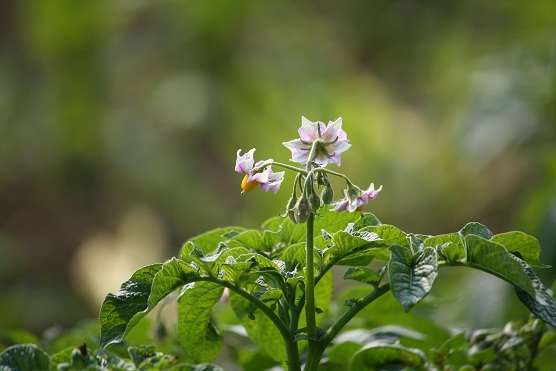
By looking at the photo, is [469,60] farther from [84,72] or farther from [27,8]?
[27,8]

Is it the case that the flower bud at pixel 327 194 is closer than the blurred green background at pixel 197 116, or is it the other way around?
the flower bud at pixel 327 194

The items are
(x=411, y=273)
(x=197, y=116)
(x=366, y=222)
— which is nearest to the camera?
(x=411, y=273)

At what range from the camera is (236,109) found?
324 cm

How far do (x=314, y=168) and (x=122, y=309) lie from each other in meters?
0.17

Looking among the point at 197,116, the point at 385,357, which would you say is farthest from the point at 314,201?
the point at 197,116

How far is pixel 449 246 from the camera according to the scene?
62 cm

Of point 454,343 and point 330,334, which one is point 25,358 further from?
point 454,343

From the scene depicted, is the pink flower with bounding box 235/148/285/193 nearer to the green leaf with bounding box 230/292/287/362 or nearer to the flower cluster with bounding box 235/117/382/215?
the flower cluster with bounding box 235/117/382/215

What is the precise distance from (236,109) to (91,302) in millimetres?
908

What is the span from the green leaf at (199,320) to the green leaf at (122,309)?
0.04 metres

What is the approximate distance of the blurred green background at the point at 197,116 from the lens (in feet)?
9.62

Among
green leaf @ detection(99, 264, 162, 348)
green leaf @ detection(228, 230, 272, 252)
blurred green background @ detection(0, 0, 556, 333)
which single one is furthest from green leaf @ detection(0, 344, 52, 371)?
blurred green background @ detection(0, 0, 556, 333)

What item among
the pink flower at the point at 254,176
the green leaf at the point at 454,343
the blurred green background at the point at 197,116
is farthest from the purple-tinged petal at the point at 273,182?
the blurred green background at the point at 197,116

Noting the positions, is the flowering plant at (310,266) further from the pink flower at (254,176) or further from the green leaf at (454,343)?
the green leaf at (454,343)
